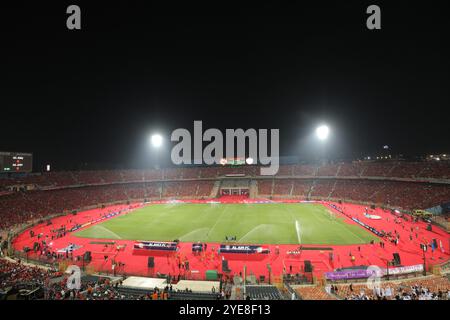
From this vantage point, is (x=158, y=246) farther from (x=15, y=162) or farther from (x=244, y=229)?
(x=15, y=162)

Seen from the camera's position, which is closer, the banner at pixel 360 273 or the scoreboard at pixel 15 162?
the banner at pixel 360 273

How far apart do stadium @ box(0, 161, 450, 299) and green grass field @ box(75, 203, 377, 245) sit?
183mm

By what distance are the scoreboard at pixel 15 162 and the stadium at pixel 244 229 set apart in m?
3.05

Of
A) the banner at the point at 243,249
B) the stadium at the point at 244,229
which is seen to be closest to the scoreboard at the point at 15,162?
the stadium at the point at 244,229

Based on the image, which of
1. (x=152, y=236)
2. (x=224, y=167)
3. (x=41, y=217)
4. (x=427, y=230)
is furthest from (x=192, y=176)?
(x=427, y=230)

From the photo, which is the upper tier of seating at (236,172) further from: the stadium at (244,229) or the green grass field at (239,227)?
the green grass field at (239,227)

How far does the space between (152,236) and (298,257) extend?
21.1 m

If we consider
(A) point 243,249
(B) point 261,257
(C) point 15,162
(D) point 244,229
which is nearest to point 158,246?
(A) point 243,249

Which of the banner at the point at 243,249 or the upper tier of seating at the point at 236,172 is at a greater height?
the upper tier of seating at the point at 236,172

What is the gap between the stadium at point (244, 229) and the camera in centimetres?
2319

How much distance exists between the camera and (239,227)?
42000 mm

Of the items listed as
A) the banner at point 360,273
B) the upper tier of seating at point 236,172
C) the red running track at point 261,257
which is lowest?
the red running track at point 261,257

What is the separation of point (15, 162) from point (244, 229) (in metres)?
58.5
